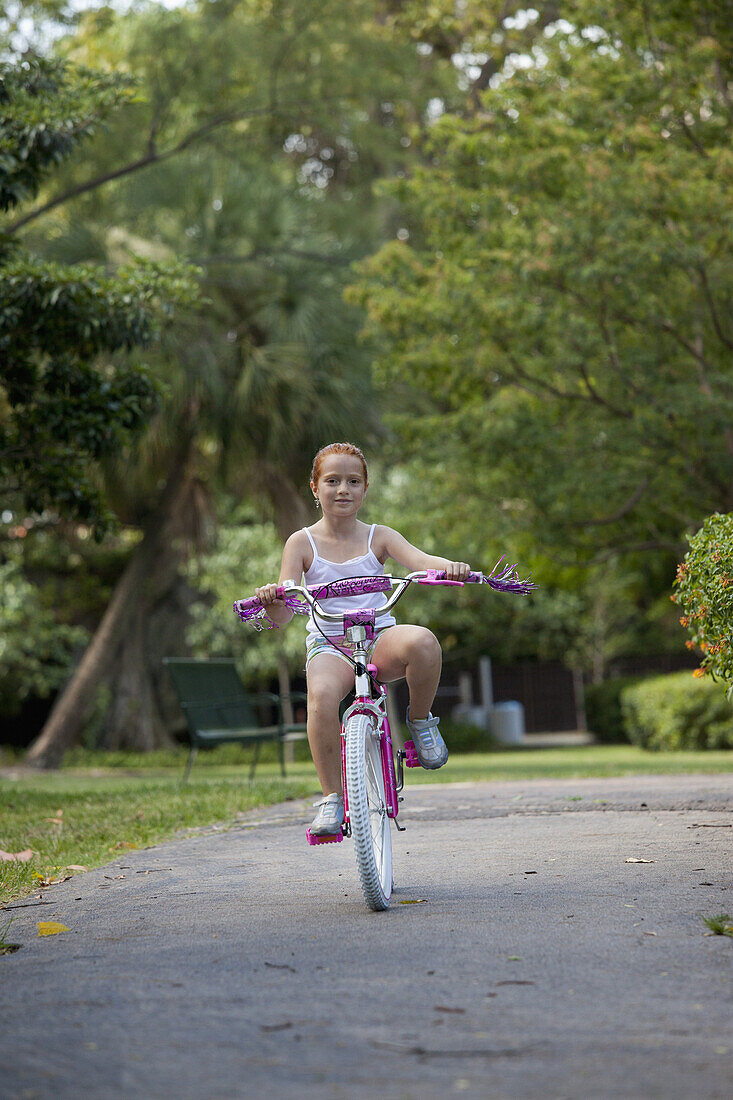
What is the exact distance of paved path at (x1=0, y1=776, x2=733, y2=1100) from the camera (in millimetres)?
2361

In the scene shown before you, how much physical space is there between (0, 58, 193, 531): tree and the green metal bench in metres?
1.91

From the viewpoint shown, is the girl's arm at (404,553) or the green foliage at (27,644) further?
the green foliage at (27,644)

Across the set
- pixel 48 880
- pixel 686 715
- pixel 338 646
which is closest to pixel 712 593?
pixel 338 646

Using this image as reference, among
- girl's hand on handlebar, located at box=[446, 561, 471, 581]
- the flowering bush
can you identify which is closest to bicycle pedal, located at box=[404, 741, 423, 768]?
girl's hand on handlebar, located at box=[446, 561, 471, 581]

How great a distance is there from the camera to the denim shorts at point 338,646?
14.3 ft

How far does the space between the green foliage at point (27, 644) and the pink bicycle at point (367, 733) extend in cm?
1566

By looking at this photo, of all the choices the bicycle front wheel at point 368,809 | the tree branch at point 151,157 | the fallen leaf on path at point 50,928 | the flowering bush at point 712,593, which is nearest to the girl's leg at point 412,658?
the bicycle front wheel at point 368,809

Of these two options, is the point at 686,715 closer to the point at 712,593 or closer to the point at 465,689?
the point at 465,689

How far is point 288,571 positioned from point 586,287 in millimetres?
9677

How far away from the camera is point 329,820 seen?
4109 millimetres

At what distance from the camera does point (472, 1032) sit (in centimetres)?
261

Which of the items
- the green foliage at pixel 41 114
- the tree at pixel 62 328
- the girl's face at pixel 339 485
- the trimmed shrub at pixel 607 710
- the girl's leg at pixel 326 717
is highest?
the green foliage at pixel 41 114

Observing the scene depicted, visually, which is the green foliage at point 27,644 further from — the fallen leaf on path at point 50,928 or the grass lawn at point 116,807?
the fallen leaf on path at point 50,928

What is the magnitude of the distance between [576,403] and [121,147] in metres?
8.73
